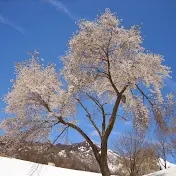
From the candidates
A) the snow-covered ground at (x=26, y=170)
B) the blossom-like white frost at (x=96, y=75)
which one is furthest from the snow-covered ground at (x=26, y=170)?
the blossom-like white frost at (x=96, y=75)

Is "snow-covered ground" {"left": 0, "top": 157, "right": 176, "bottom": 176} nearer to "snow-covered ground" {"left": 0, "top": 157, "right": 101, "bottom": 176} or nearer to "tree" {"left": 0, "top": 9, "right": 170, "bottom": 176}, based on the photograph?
"snow-covered ground" {"left": 0, "top": 157, "right": 101, "bottom": 176}

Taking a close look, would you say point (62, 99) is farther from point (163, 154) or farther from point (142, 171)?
point (163, 154)

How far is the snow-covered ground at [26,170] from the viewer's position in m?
26.6

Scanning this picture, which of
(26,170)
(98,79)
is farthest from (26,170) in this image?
(98,79)

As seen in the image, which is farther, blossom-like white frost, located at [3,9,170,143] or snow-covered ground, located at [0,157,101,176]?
snow-covered ground, located at [0,157,101,176]

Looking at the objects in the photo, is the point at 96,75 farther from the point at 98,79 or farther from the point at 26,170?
the point at 26,170

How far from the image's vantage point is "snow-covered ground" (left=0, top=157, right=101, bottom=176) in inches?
1048

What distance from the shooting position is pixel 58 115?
1694 centimetres

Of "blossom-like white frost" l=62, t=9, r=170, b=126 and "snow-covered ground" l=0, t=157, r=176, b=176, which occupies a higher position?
"blossom-like white frost" l=62, t=9, r=170, b=126

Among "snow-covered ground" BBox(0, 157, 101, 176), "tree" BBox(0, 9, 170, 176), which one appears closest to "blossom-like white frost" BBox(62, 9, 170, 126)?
"tree" BBox(0, 9, 170, 176)

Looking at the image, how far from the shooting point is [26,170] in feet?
88.7

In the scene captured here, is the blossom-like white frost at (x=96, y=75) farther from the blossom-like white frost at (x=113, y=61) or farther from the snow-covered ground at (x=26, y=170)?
the snow-covered ground at (x=26, y=170)

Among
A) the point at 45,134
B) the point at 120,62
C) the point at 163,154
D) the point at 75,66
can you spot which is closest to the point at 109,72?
the point at 120,62

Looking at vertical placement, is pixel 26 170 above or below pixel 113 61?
below
